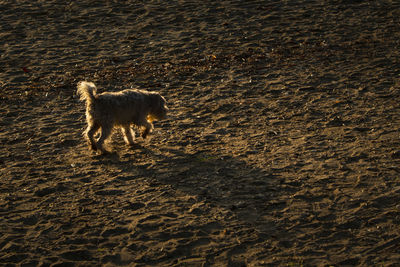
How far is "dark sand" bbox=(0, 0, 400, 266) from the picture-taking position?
20.4ft

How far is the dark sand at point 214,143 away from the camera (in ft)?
20.4

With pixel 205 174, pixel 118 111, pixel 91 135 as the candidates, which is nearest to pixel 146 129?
pixel 118 111

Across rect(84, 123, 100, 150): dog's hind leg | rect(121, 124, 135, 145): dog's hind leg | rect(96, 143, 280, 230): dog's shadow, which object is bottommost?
rect(96, 143, 280, 230): dog's shadow

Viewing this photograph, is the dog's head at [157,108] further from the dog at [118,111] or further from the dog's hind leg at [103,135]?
the dog's hind leg at [103,135]

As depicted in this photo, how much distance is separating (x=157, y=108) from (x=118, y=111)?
0.91m

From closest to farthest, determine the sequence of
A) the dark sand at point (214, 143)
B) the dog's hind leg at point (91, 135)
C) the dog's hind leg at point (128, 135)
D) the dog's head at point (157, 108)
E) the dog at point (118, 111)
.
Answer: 1. the dark sand at point (214, 143)
2. the dog at point (118, 111)
3. the dog's hind leg at point (91, 135)
4. the dog's hind leg at point (128, 135)
5. the dog's head at point (157, 108)

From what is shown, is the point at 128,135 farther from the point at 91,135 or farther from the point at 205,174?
the point at 205,174

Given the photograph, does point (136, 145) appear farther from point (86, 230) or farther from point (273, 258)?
point (273, 258)

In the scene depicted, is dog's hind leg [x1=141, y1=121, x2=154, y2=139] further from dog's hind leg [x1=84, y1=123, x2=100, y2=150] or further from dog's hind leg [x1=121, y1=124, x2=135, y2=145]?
dog's hind leg [x1=84, y1=123, x2=100, y2=150]

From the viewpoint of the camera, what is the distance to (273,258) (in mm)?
5816

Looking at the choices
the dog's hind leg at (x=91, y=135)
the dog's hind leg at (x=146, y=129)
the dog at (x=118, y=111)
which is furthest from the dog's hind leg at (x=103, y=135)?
the dog's hind leg at (x=146, y=129)

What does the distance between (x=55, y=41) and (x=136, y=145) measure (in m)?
6.75

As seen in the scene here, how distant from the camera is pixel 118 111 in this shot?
853cm

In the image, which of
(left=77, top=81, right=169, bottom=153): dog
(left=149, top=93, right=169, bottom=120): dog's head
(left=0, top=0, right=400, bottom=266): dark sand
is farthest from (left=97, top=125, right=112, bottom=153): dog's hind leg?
(left=149, top=93, right=169, bottom=120): dog's head
